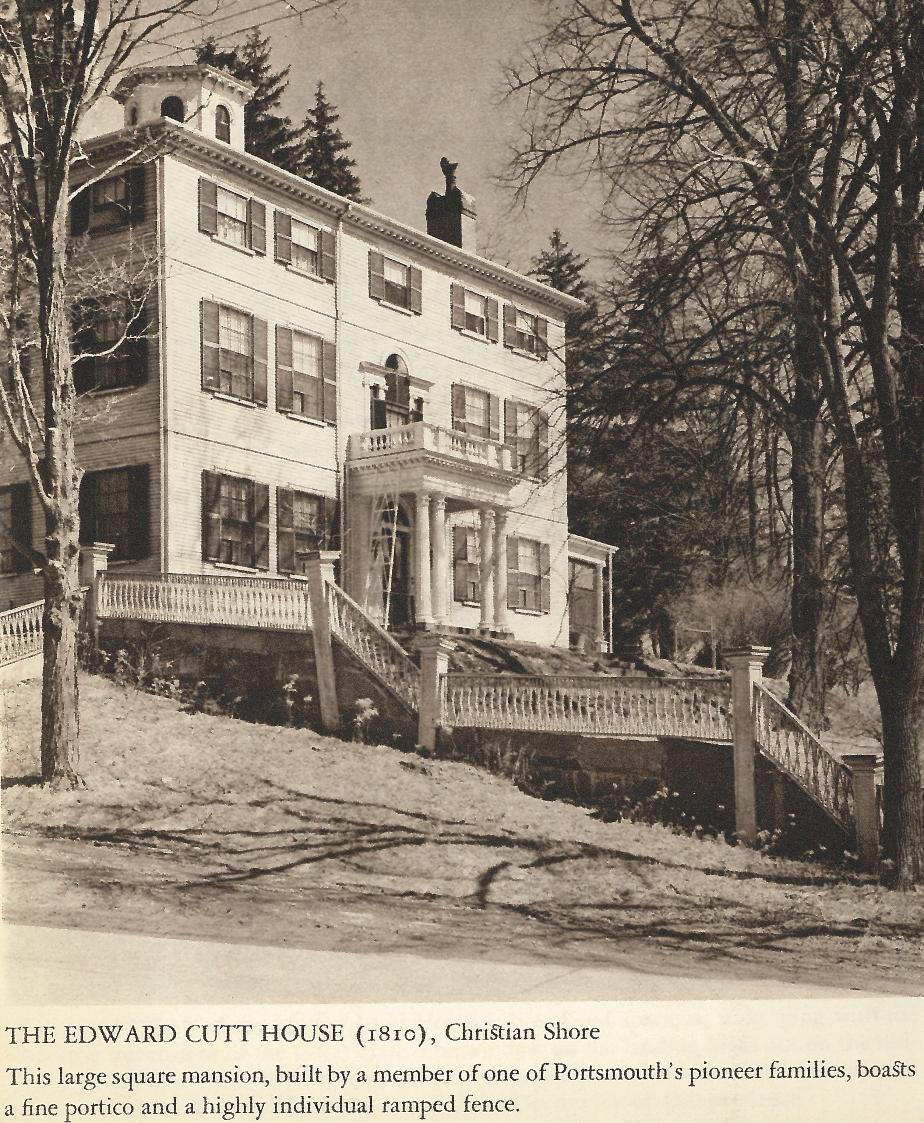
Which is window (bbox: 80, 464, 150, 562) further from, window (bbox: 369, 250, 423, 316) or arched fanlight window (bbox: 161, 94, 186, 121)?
window (bbox: 369, 250, 423, 316)

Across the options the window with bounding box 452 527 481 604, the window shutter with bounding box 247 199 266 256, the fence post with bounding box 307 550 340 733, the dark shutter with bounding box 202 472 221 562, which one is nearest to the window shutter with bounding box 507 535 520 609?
the window with bounding box 452 527 481 604

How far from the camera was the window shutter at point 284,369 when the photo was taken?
18.5 meters

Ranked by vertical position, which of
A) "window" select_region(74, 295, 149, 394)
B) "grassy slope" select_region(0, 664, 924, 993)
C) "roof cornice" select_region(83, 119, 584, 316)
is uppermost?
"roof cornice" select_region(83, 119, 584, 316)

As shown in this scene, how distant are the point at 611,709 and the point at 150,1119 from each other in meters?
6.43

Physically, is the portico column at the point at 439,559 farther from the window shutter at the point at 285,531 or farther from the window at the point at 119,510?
the window at the point at 119,510

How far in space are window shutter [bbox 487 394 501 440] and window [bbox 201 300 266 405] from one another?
4946 millimetres

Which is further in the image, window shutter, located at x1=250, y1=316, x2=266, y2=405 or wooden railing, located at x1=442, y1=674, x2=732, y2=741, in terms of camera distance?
window shutter, located at x1=250, y1=316, x2=266, y2=405

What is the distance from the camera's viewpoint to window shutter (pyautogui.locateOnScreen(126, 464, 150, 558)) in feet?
55.0

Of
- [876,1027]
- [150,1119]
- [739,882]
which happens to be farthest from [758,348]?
[150,1119]

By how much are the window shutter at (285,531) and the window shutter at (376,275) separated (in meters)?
3.47

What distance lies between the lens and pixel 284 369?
61.3 ft

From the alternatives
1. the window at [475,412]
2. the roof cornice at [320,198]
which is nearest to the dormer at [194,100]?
the roof cornice at [320,198]

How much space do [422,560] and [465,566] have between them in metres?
2.03

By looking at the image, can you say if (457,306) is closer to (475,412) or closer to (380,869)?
(475,412)
